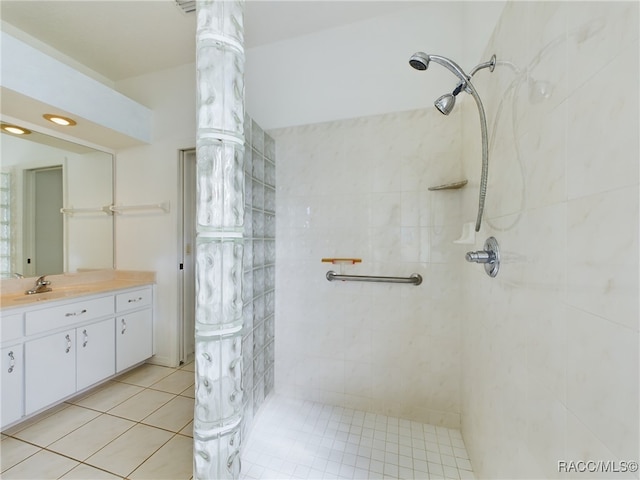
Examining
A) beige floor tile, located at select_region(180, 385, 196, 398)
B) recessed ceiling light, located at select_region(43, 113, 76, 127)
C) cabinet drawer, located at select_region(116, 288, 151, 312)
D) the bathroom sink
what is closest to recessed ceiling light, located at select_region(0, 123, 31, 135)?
recessed ceiling light, located at select_region(43, 113, 76, 127)

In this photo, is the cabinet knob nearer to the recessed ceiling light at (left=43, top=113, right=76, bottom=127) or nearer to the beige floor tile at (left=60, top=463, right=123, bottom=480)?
the beige floor tile at (left=60, top=463, right=123, bottom=480)

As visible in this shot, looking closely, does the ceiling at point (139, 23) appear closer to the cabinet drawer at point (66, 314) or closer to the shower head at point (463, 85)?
the shower head at point (463, 85)

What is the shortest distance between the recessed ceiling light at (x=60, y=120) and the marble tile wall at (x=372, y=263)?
1.64 m

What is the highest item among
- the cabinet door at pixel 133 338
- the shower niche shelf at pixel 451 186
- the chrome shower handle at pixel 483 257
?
the shower niche shelf at pixel 451 186

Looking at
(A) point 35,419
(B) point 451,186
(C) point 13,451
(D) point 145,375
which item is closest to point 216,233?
(B) point 451,186

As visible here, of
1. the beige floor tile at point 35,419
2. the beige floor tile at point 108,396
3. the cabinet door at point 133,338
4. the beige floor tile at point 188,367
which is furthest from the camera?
the beige floor tile at point 188,367

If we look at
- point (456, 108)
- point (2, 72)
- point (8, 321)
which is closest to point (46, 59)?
point (2, 72)

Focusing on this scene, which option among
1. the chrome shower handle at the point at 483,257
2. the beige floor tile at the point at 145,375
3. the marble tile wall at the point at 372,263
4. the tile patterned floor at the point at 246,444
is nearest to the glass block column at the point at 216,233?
the tile patterned floor at the point at 246,444

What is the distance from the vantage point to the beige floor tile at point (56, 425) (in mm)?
1479

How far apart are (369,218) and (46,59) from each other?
8.16 ft

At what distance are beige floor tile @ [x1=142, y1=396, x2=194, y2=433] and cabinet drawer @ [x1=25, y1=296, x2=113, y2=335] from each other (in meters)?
0.90

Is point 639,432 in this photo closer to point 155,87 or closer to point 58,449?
point 58,449

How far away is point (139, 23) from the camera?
1880 millimetres

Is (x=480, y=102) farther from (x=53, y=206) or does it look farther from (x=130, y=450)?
(x=53, y=206)
